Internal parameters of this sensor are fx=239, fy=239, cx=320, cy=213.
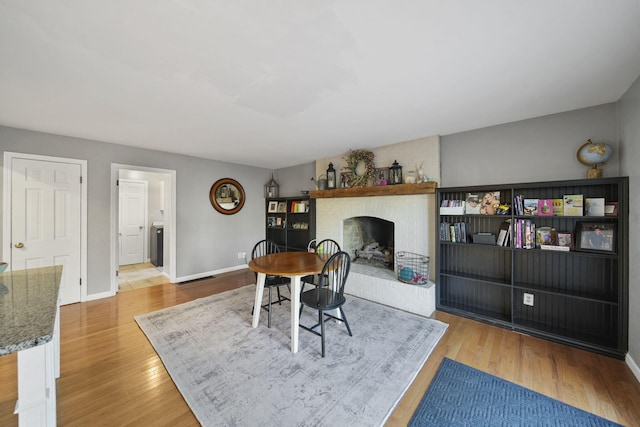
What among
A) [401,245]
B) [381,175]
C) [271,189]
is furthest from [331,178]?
[271,189]

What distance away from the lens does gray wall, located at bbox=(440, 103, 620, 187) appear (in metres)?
2.38

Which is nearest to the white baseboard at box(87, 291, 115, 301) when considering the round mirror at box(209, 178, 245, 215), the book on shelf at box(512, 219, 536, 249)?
the round mirror at box(209, 178, 245, 215)

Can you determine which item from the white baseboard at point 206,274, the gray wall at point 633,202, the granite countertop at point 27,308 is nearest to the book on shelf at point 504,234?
the gray wall at point 633,202

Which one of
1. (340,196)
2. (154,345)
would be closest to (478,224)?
(340,196)

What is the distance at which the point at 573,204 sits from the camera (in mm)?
2312

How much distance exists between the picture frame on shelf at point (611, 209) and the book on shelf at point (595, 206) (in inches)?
2.1

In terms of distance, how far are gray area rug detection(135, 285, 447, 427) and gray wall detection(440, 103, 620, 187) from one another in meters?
1.92

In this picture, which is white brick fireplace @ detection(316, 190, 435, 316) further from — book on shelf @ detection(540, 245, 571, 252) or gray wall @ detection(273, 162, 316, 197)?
gray wall @ detection(273, 162, 316, 197)

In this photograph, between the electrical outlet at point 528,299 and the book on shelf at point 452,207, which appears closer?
the electrical outlet at point 528,299

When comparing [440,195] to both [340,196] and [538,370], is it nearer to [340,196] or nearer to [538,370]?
[340,196]

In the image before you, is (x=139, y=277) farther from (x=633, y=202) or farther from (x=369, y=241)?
(x=633, y=202)

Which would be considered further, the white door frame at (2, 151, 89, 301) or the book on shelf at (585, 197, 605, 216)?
the white door frame at (2, 151, 89, 301)

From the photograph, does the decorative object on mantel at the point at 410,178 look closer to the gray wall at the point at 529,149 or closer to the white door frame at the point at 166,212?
the gray wall at the point at 529,149

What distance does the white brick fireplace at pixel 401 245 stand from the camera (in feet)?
10.0
